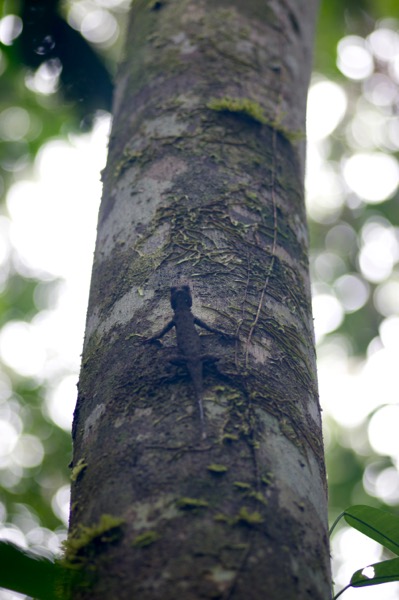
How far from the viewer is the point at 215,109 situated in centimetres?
250

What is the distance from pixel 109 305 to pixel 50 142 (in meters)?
5.53

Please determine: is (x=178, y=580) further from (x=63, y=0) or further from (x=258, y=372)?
(x=63, y=0)

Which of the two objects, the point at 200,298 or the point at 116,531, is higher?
the point at 200,298

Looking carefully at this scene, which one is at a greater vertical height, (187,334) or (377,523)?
(187,334)

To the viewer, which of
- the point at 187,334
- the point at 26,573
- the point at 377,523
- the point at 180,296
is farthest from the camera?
the point at 377,523

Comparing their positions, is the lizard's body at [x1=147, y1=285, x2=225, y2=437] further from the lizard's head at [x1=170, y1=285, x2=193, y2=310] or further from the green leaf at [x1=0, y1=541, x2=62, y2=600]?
the green leaf at [x1=0, y1=541, x2=62, y2=600]

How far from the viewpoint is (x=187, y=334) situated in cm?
179

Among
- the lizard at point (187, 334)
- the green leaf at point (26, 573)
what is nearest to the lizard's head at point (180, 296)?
the lizard at point (187, 334)

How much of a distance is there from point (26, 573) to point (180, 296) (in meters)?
0.85

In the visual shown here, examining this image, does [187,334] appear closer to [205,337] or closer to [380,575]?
[205,337]

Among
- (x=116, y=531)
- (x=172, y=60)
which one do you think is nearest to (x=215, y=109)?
(x=172, y=60)

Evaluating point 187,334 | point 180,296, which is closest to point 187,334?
point 187,334

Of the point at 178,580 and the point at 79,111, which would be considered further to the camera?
the point at 79,111

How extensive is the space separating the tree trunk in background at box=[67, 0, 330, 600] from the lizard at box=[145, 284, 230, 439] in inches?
1.0
